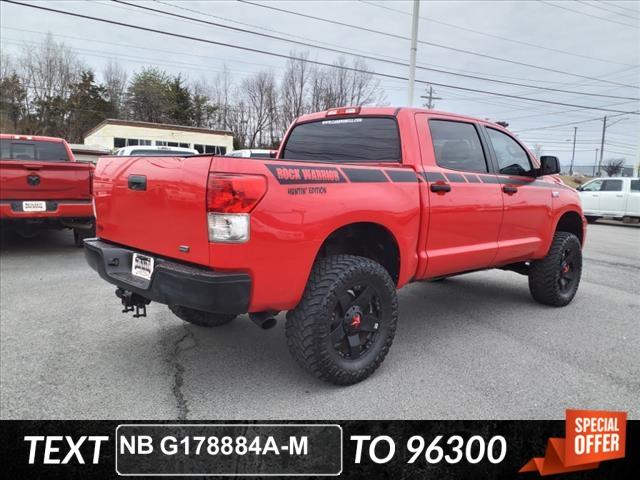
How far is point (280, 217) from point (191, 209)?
19.0 inches

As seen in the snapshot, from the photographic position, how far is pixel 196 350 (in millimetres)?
3604

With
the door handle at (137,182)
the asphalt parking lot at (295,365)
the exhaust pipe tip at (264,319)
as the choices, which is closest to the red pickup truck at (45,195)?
the asphalt parking lot at (295,365)

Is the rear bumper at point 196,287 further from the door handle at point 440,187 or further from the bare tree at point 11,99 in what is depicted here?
the bare tree at point 11,99

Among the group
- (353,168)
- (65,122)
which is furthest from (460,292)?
(65,122)

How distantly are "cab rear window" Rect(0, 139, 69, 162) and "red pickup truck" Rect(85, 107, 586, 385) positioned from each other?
20.7 feet

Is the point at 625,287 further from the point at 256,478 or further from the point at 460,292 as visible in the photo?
the point at 256,478

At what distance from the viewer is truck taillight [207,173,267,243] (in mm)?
2396

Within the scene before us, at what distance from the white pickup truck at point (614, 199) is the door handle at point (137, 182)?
16.4 meters

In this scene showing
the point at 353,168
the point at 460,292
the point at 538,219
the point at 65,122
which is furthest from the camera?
the point at 65,122

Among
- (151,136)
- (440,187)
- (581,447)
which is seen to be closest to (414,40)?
(440,187)

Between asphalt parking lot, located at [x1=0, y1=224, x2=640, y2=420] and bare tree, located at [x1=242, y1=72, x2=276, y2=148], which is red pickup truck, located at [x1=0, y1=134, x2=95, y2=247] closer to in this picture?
asphalt parking lot, located at [x1=0, y1=224, x2=640, y2=420]

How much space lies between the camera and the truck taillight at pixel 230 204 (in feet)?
7.86

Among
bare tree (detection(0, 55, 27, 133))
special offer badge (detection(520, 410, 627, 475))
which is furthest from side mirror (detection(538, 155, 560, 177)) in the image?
bare tree (detection(0, 55, 27, 133))

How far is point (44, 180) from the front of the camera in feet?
22.1
